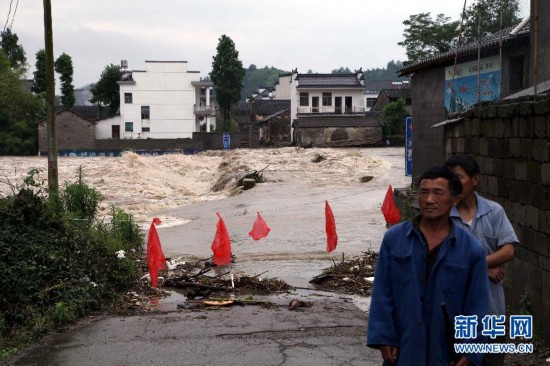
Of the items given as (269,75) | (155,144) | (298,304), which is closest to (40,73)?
(155,144)

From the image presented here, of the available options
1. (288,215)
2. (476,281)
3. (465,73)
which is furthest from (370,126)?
(476,281)

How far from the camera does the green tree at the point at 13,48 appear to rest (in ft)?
244

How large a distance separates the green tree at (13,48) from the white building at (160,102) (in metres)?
11.6

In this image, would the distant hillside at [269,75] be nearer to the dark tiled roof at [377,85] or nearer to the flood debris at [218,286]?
the dark tiled roof at [377,85]

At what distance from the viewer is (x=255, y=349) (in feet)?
A: 24.8

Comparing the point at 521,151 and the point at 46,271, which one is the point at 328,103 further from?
the point at 521,151

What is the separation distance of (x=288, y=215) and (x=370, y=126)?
1486 inches

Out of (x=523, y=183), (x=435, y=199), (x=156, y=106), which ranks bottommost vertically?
(x=523, y=183)

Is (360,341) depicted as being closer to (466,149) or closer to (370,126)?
(466,149)

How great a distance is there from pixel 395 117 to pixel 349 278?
4829cm

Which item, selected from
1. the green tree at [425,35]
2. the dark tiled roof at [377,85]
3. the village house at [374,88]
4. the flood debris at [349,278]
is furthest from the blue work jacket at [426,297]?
the dark tiled roof at [377,85]

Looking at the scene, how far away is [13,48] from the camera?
74.9m

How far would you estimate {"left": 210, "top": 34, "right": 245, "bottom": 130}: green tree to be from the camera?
230ft

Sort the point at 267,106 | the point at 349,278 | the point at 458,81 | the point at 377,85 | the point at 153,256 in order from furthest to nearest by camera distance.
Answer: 1. the point at 377,85
2. the point at 267,106
3. the point at 458,81
4. the point at 349,278
5. the point at 153,256
